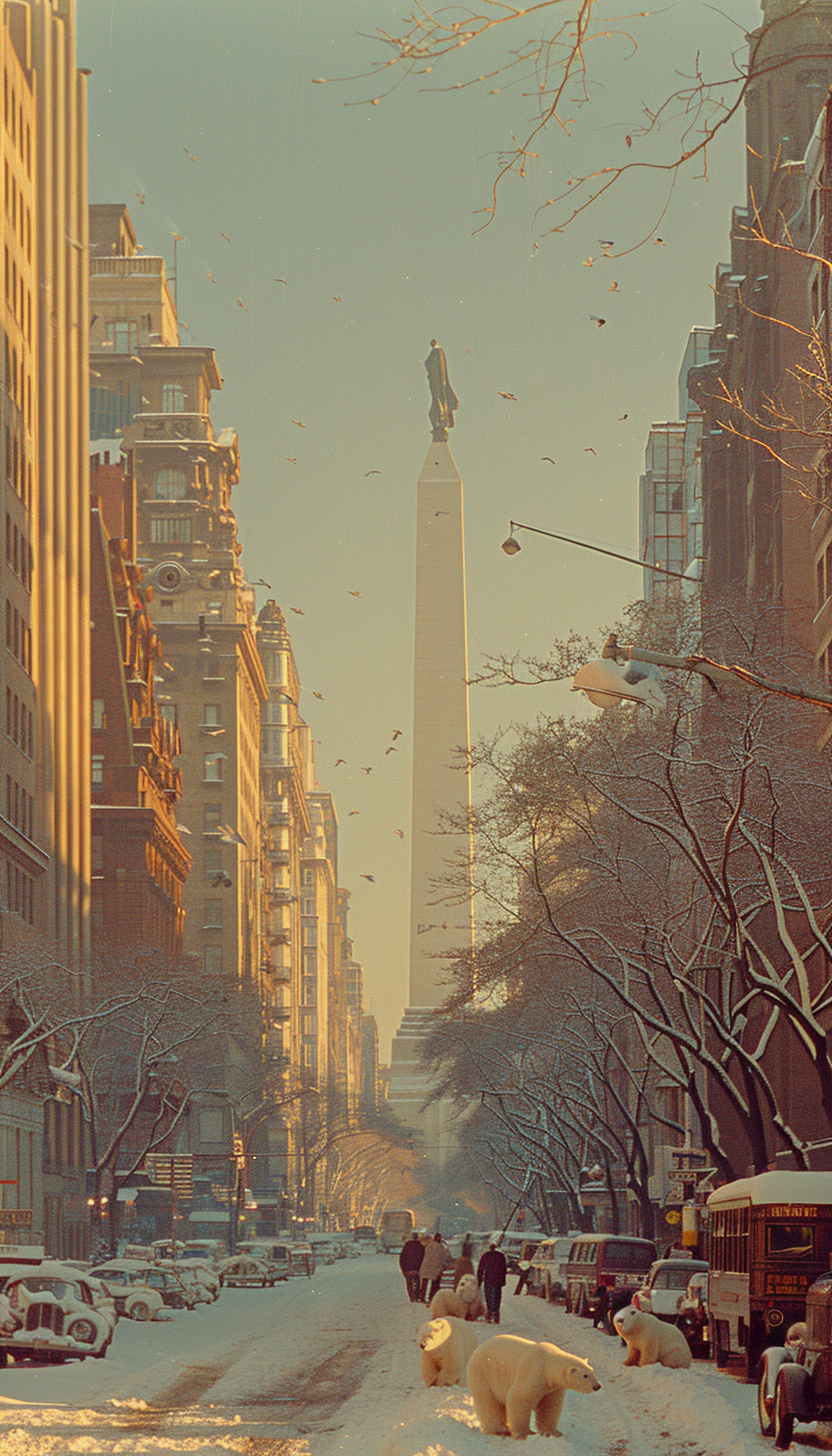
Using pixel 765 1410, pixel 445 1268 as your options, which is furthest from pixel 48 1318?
pixel 445 1268

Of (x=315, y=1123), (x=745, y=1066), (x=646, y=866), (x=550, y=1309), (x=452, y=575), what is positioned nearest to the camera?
(x=745, y=1066)

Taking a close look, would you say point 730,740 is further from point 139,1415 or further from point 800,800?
point 139,1415

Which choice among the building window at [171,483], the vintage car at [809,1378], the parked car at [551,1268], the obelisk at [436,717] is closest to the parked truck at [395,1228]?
the obelisk at [436,717]

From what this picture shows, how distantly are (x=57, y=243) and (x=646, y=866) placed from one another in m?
51.9

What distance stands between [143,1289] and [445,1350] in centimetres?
2388

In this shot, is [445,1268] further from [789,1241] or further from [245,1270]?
[245,1270]

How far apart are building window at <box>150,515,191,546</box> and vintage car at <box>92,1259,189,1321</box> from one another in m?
113

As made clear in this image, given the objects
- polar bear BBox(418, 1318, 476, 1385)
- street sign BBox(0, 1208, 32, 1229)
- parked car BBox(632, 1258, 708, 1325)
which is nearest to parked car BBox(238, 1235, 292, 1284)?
street sign BBox(0, 1208, 32, 1229)

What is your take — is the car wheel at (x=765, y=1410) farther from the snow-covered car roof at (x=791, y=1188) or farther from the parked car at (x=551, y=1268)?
the parked car at (x=551, y=1268)

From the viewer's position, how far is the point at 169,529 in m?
164

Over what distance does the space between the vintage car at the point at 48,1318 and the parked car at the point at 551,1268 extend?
2233cm

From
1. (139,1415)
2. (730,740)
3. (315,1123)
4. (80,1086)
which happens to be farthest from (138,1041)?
(315,1123)

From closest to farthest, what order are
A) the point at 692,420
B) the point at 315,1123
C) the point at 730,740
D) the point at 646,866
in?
1. the point at 730,740
2. the point at 646,866
3. the point at 692,420
4. the point at 315,1123

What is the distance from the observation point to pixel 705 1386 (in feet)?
75.4
